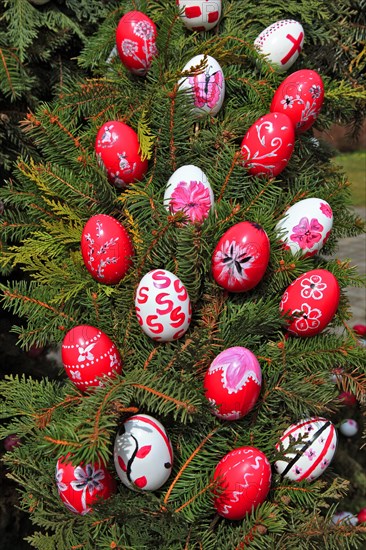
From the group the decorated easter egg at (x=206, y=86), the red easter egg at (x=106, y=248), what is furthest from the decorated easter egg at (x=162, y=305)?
the decorated easter egg at (x=206, y=86)

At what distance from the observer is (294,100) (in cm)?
101

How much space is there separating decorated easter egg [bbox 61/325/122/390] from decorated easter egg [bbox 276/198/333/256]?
36 cm

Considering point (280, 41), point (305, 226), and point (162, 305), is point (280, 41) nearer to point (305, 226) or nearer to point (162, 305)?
point (305, 226)

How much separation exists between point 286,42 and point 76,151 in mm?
468

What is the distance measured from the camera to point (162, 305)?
85cm

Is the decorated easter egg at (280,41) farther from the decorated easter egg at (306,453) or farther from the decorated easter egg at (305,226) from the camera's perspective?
the decorated easter egg at (306,453)

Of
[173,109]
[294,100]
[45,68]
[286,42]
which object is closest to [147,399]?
[173,109]

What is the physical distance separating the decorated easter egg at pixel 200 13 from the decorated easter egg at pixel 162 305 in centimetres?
54

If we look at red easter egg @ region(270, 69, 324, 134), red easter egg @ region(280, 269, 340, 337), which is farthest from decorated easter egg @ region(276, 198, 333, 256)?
red easter egg @ region(270, 69, 324, 134)

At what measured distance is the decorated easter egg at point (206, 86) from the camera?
3.24 ft

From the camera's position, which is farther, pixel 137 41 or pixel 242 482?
pixel 137 41

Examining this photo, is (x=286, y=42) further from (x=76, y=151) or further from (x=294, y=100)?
(x=76, y=151)

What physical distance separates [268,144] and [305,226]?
0.16 meters

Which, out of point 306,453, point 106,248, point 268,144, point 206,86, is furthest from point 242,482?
point 206,86
